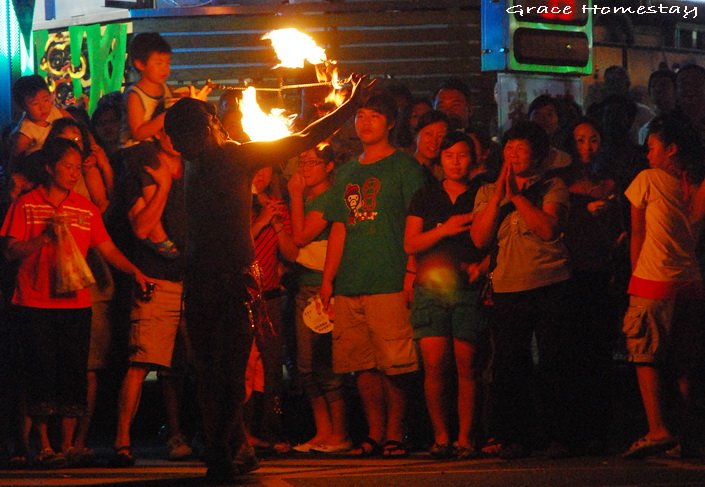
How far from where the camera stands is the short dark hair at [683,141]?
904 cm

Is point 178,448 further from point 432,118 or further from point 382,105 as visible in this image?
point 432,118

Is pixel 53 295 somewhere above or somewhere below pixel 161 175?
below

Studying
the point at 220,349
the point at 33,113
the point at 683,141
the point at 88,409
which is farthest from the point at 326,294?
the point at 33,113

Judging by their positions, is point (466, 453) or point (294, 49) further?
point (466, 453)

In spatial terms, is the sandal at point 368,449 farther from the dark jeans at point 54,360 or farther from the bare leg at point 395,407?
the dark jeans at point 54,360

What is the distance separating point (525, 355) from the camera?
901 centimetres

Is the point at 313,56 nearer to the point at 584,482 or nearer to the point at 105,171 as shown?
the point at 105,171

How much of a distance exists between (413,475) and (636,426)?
2.61m

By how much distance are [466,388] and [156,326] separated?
211 centimetres

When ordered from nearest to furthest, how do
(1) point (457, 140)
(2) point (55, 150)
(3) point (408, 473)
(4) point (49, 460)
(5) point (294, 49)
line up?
(3) point (408, 473) → (5) point (294, 49) → (4) point (49, 460) → (2) point (55, 150) → (1) point (457, 140)

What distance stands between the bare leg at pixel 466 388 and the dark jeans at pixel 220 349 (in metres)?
1.86

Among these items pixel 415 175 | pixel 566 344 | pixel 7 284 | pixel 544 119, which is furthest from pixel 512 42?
pixel 7 284

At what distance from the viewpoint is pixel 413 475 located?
26.8 ft

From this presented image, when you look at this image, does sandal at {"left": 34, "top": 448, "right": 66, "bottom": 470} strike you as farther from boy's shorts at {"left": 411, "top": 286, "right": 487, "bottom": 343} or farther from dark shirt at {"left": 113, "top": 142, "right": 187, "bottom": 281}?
boy's shorts at {"left": 411, "top": 286, "right": 487, "bottom": 343}
